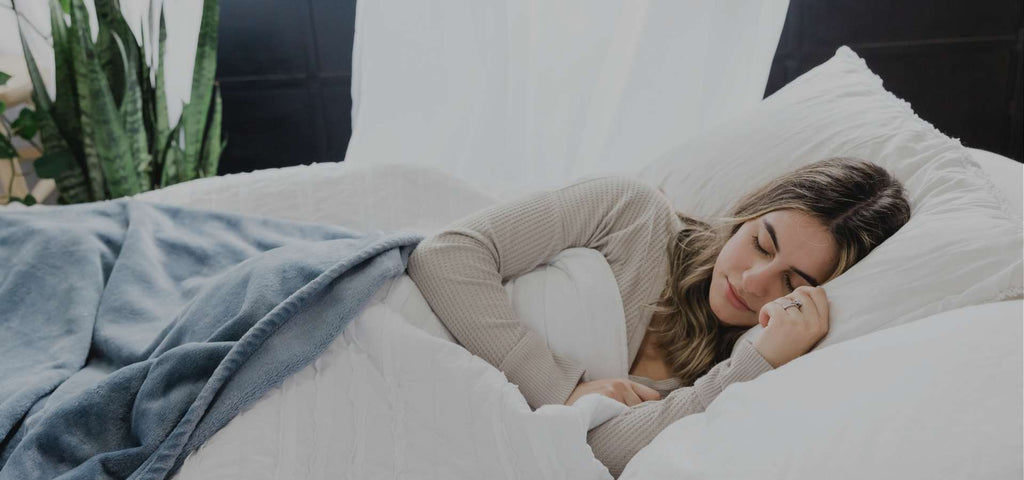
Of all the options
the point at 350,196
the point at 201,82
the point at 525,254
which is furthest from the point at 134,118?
the point at 525,254

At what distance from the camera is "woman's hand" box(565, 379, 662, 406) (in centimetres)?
106

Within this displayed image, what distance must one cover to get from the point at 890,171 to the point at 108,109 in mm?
1679

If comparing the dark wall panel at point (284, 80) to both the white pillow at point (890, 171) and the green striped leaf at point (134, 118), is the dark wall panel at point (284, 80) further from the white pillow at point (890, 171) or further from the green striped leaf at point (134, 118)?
the white pillow at point (890, 171)

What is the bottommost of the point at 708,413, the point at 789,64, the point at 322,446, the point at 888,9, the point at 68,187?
the point at 68,187

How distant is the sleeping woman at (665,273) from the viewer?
99 centimetres

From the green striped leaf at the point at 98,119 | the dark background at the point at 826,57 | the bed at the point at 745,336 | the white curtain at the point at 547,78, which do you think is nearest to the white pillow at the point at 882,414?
the bed at the point at 745,336

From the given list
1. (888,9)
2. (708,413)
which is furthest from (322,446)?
(888,9)

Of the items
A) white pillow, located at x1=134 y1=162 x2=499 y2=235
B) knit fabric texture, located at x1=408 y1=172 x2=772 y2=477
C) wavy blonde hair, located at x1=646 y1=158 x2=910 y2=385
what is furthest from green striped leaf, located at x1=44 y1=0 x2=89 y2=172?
wavy blonde hair, located at x1=646 y1=158 x2=910 y2=385

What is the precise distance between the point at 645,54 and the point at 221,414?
63.6 inches

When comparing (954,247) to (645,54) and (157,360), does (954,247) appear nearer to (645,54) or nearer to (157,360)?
(157,360)

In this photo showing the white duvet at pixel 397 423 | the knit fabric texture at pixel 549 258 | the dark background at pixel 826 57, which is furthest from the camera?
the dark background at pixel 826 57

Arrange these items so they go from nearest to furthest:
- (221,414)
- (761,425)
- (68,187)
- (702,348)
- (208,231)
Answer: (761,425) < (221,414) < (702,348) < (208,231) < (68,187)

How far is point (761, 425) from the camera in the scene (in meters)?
0.77

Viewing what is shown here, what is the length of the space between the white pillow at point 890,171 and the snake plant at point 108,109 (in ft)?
4.16
